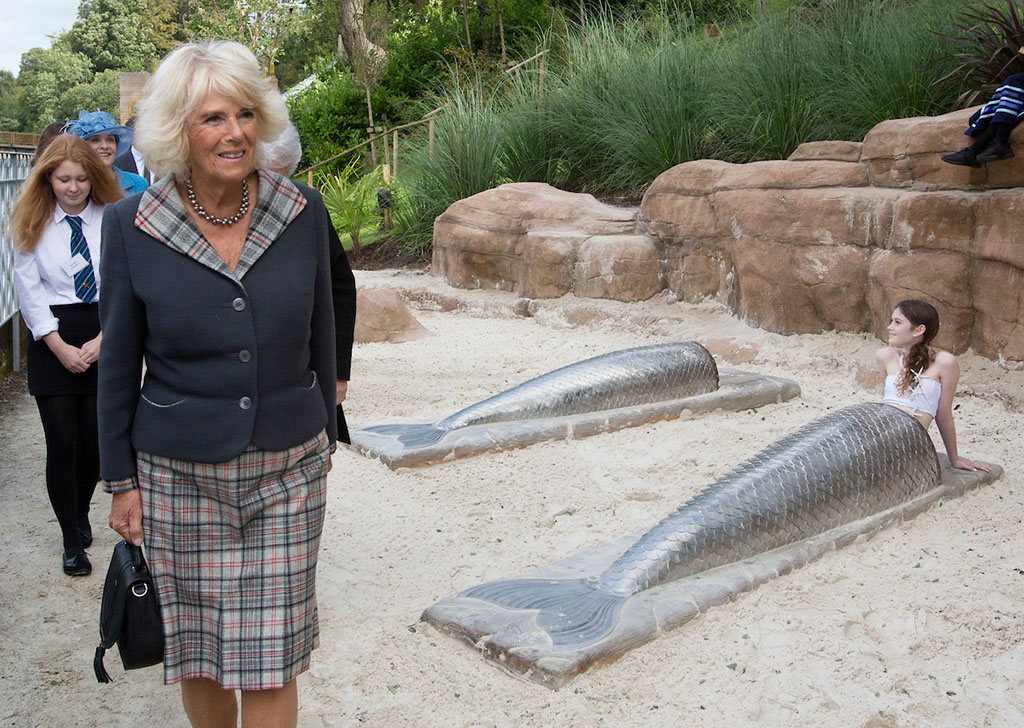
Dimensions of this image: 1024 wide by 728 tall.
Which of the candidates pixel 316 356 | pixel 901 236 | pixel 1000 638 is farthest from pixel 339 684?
pixel 901 236

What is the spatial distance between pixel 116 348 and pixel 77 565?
1940 mm

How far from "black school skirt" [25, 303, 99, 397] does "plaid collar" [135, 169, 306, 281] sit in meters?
1.71

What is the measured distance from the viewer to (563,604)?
3014 mm

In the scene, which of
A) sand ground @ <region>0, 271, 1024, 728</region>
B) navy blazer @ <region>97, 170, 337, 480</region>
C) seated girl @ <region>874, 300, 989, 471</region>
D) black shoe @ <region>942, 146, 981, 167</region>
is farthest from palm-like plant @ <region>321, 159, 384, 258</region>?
navy blazer @ <region>97, 170, 337, 480</region>

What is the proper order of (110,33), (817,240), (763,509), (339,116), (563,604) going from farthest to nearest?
(110,33)
(339,116)
(817,240)
(763,509)
(563,604)

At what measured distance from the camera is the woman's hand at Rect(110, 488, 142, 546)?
6.49 feet

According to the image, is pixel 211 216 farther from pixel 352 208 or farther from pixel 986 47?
pixel 352 208

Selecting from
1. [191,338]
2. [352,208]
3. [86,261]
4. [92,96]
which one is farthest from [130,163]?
[92,96]

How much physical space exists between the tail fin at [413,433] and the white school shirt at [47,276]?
70.0 inches

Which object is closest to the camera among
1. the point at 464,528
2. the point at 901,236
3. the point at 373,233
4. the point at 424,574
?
the point at 424,574

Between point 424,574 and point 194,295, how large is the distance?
191 cm

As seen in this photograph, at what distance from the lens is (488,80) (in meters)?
15.3

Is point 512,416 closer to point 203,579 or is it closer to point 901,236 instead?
point 901,236

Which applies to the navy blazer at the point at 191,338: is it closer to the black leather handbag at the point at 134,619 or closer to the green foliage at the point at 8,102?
the black leather handbag at the point at 134,619
